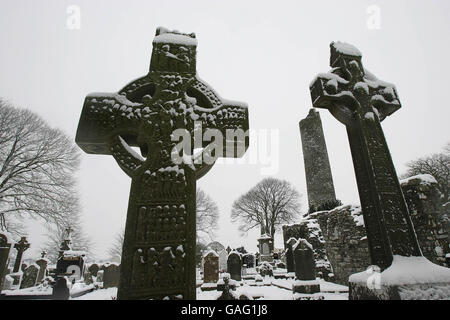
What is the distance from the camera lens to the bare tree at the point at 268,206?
1253 inches

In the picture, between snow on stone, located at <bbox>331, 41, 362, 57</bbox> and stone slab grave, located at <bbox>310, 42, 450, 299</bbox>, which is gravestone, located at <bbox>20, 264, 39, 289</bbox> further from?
snow on stone, located at <bbox>331, 41, 362, 57</bbox>

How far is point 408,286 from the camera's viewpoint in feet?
6.68

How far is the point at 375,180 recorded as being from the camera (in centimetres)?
292

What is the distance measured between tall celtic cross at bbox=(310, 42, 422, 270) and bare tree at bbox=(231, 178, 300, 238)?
97.2ft

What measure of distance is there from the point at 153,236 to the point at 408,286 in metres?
2.28

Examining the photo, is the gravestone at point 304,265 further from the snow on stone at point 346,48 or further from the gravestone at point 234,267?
the snow on stone at point 346,48

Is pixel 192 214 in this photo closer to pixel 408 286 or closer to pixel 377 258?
pixel 408 286

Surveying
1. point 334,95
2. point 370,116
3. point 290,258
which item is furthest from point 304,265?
point 334,95

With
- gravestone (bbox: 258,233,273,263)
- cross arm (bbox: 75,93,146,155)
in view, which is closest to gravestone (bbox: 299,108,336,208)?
gravestone (bbox: 258,233,273,263)

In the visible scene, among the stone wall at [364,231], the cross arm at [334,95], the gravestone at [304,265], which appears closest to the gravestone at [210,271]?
the gravestone at [304,265]
